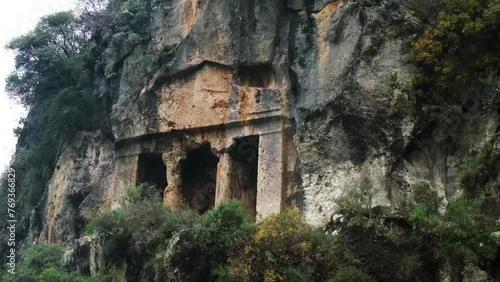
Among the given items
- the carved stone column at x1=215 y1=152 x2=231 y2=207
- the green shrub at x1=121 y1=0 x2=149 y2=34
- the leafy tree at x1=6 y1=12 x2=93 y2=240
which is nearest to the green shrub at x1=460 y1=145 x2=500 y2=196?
the carved stone column at x1=215 y1=152 x2=231 y2=207

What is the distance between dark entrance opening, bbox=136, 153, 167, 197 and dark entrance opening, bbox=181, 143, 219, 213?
860 mm

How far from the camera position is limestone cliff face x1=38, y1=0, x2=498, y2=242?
658 inches

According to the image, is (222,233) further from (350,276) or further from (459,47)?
(459,47)

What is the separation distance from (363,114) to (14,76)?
1773 centimetres

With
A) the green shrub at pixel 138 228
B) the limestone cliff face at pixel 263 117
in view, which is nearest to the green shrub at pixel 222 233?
the green shrub at pixel 138 228

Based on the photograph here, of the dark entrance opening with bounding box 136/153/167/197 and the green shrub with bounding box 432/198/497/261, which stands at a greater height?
the dark entrance opening with bounding box 136/153/167/197

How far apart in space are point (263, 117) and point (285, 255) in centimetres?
677

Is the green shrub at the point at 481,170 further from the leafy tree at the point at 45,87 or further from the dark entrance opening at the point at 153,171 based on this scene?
the leafy tree at the point at 45,87

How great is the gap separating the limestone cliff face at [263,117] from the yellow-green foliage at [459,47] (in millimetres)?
561

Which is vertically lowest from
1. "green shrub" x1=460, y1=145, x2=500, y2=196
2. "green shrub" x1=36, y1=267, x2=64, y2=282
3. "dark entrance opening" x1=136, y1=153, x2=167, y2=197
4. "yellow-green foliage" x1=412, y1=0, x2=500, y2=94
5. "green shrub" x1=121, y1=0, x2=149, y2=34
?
"green shrub" x1=36, y1=267, x2=64, y2=282

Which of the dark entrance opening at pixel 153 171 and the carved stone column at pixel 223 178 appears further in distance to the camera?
the dark entrance opening at pixel 153 171

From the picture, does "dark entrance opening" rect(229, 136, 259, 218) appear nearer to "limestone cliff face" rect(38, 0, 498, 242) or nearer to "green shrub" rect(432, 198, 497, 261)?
"limestone cliff face" rect(38, 0, 498, 242)

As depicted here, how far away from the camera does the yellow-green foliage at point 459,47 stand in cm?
1606

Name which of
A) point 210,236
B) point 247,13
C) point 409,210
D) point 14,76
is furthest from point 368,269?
point 14,76
